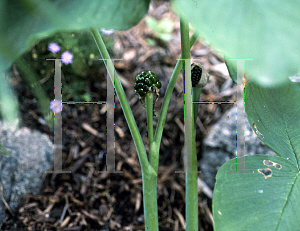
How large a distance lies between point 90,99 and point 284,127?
0.95 meters

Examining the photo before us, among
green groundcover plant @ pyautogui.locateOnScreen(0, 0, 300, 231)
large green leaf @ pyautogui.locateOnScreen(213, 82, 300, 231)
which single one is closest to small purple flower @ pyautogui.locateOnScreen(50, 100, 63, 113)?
green groundcover plant @ pyautogui.locateOnScreen(0, 0, 300, 231)

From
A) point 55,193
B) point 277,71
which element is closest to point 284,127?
point 277,71

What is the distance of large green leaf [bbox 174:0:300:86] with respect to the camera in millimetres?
214

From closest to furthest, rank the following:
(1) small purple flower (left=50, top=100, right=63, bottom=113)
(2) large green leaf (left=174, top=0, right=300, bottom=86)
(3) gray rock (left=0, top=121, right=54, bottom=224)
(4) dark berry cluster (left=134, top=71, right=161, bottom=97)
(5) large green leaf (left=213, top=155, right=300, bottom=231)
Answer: (2) large green leaf (left=174, top=0, right=300, bottom=86) < (5) large green leaf (left=213, top=155, right=300, bottom=231) < (4) dark berry cluster (left=134, top=71, right=161, bottom=97) < (3) gray rock (left=0, top=121, right=54, bottom=224) < (1) small purple flower (left=50, top=100, right=63, bottom=113)

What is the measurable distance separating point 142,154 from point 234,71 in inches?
11.2

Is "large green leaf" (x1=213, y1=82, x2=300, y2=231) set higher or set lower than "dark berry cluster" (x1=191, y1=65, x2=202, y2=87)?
lower

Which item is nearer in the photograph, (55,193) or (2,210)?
(2,210)

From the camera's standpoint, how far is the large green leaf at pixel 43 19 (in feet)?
1.03

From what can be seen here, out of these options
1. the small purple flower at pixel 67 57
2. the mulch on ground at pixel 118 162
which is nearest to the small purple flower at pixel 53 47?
the small purple flower at pixel 67 57

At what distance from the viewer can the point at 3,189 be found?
3.13 feet

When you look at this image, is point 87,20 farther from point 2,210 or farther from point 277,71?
point 2,210

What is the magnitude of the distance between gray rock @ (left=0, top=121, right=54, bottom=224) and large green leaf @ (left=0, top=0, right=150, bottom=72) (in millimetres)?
744

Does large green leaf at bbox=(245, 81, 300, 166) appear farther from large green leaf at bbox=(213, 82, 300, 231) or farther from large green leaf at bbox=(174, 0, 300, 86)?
large green leaf at bbox=(174, 0, 300, 86)

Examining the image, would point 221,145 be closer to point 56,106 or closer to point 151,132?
point 151,132
